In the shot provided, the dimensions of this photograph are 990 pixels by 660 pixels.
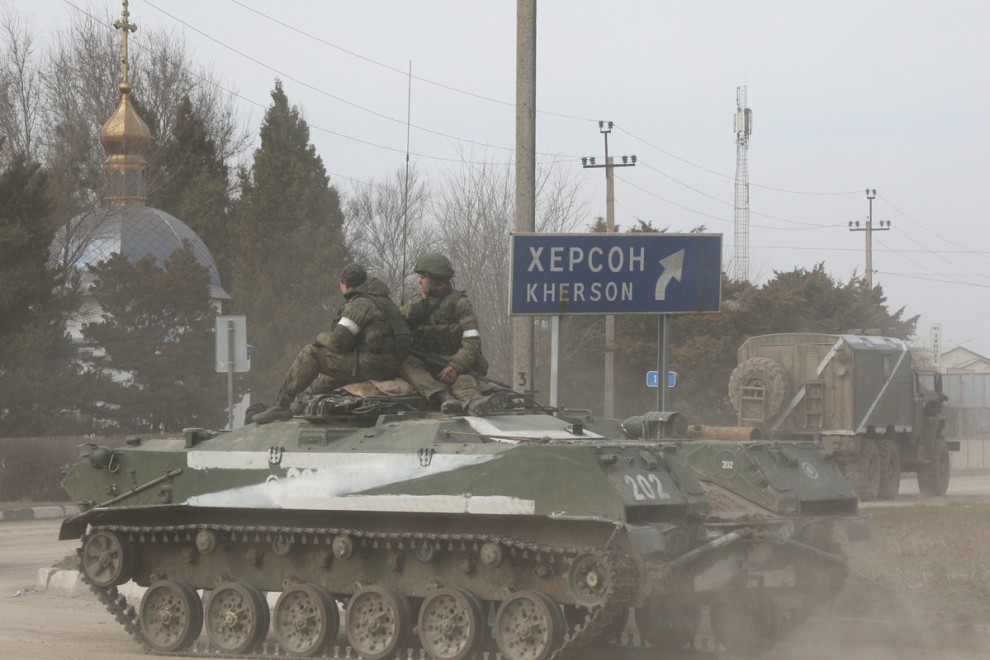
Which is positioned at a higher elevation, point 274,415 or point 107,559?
point 274,415

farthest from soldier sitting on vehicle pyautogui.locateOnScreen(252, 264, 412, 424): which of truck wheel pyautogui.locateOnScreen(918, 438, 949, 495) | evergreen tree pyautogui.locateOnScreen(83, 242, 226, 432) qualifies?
evergreen tree pyautogui.locateOnScreen(83, 242, 226, 432)

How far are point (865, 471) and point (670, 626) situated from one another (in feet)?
51.1

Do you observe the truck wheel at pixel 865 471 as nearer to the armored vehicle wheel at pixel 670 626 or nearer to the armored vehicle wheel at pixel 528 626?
the armored vehicle wheel at pixel 670 626

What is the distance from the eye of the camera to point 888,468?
86.3 feet

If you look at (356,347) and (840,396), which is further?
(840,396)

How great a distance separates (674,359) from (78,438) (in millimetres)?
14752

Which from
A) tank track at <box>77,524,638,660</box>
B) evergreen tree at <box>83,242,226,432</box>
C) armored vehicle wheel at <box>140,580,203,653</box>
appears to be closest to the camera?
tank track at <box>77,524,638,660</box>

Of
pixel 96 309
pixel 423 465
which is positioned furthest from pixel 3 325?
pixel 423 465

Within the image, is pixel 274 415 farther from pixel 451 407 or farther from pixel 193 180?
pixel 193 180

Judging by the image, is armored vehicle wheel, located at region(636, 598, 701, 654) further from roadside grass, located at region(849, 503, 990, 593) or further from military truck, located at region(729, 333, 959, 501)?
military truck, located at region(729, 333, 959, 501)

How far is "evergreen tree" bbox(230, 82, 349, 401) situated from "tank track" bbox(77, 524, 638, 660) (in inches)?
998

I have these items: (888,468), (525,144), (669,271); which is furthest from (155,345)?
(669,271)

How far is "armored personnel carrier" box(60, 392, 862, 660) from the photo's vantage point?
9375mm

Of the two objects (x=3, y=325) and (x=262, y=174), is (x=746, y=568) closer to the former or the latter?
(x=3, y=325)
